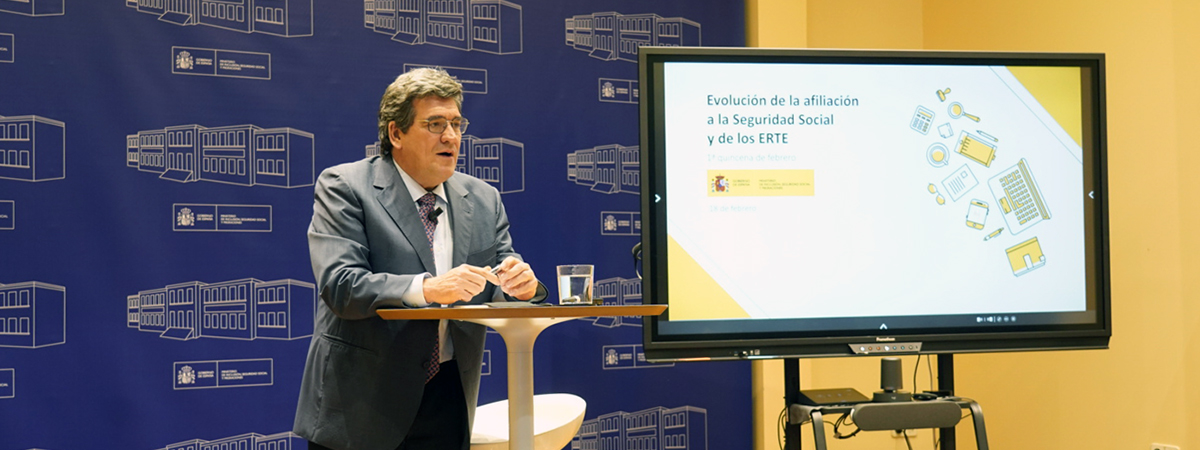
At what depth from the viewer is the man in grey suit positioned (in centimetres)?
217

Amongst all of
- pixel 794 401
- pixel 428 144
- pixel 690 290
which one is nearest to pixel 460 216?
pixel 428 144

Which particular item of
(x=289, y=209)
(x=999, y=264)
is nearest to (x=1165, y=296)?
(x=999, y=264)

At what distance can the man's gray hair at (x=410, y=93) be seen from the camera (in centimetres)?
246

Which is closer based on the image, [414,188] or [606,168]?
[414,188]

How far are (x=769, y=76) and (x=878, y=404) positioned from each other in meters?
0.98

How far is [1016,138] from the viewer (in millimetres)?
2648

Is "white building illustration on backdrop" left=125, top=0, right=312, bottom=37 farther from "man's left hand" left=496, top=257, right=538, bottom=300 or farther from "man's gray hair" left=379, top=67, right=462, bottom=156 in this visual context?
"man's left hand" left=496, top=257, right=538, bottom=300

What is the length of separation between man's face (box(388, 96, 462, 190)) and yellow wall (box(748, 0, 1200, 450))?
194 centimetres

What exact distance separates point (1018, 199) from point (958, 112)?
0.31 metres

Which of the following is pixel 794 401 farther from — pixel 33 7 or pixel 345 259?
pixel 33 7

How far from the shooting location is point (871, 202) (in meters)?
2.60

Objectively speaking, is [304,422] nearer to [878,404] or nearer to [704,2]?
[878,404]

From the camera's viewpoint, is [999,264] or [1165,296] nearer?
[999,264]

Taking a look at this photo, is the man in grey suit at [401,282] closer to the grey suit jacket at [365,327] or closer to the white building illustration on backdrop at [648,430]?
the grey suit jacket at [365,327]
